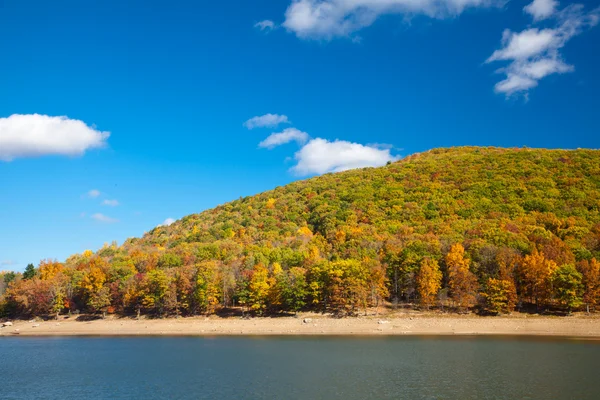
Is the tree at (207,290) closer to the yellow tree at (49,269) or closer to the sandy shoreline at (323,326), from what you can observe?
the sandy shoreline at (323,326)

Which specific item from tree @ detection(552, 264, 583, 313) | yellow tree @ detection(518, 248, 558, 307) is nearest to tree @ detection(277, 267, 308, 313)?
yellow tree @ detection(518, 248, 558, 307)

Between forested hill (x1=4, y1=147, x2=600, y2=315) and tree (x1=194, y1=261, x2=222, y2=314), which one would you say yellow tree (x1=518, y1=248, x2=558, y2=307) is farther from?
tree (x1=194, y1=261, x2=222, y2=314)

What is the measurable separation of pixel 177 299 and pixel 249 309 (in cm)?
1498

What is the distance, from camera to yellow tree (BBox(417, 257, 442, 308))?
7625 cm

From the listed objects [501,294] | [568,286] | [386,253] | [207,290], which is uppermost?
[386,253]

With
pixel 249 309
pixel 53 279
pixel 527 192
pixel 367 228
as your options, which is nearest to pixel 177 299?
pixel 249 309

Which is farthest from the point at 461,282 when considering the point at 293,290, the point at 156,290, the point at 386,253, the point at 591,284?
the point at 156,290

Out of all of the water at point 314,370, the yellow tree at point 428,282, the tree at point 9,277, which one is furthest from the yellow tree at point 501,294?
the tree at point 9,277

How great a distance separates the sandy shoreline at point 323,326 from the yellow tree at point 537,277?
4.42 meters

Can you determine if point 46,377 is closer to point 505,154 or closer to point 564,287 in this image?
point 564,287

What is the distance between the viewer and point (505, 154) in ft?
495

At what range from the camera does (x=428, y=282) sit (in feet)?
252

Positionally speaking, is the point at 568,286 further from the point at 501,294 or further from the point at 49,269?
the point at 49,269

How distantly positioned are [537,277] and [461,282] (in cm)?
1176
